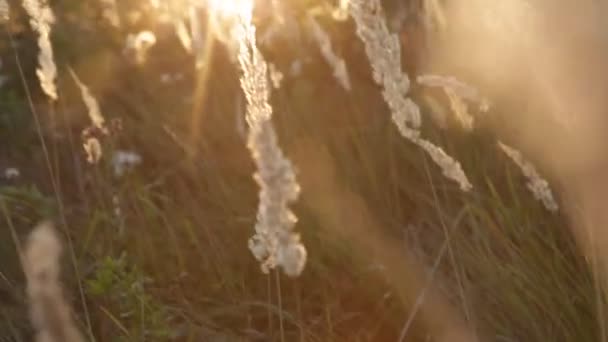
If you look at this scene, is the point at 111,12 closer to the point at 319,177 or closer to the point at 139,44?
the point at 139,44

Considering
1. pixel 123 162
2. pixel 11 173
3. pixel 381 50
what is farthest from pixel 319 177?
pixel 381 50

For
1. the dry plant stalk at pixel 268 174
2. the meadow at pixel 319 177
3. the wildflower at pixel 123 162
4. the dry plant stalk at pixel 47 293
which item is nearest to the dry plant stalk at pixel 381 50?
the meadow at pixel 319 177

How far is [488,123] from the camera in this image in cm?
256

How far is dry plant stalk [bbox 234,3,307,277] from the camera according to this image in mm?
1336

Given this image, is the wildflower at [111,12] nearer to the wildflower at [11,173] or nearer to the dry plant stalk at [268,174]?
the wildflower at [11,173]

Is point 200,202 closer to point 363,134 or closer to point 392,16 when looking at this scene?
point 363,134

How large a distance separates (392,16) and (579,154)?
1.20 metres

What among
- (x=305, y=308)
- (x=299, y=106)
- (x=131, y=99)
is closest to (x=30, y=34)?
(x=131, y=99)

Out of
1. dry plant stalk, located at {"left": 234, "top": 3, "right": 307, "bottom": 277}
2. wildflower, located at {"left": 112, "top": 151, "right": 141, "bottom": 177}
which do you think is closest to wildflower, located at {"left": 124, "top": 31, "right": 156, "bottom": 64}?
wildflower, located at {"left": 112, "top": 151, "right": 141, "bottom": 177}

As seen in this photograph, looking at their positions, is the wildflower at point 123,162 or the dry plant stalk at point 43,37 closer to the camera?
the dry plant stalk at point 43,37

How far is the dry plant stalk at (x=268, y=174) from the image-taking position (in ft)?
4.38

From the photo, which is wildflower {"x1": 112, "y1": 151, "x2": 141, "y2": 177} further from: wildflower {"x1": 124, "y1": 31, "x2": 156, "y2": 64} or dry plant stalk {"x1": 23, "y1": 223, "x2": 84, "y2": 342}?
dry plant stalk {"x1": 23, "y1": 223, "x2": 84, "y2": 342}

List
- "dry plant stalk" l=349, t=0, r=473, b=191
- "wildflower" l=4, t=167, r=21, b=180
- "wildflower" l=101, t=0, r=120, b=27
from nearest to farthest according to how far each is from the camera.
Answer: "dry plant stalk" l=349, t=0, r=473, b=191 → "wildflower" l=4, t=167, r=21, b=180 → "wildflower" l=101, t=0, r=120, b=27

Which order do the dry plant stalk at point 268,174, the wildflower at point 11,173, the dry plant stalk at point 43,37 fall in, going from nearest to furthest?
1. the dry plant stalk at point 268,174
2. the dry plant stalk at point 43,37
3. the wildflower at point 11,173
